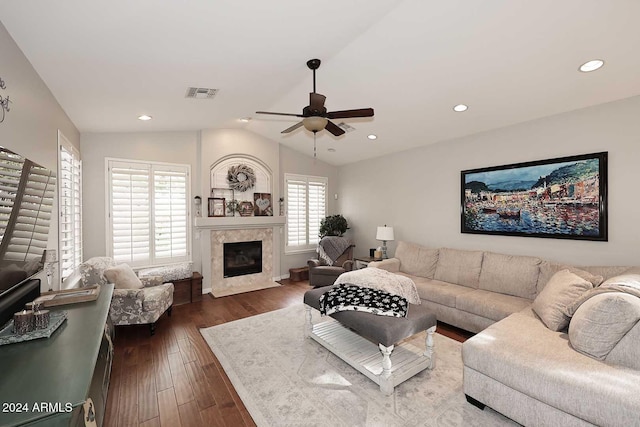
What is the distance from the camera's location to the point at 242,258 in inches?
229

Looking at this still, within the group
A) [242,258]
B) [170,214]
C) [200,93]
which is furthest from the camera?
[242,258]

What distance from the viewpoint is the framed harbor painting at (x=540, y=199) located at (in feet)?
10.6

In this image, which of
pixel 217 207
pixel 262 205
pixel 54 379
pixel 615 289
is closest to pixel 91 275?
pixel 217 207

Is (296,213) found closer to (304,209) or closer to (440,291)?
(304,209)

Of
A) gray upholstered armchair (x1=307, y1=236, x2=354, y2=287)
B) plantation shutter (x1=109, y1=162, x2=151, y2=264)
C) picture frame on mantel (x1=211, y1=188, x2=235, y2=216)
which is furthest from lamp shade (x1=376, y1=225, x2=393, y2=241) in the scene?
plantation shutter (x1=109, y1=162, x2=151, y2=264)

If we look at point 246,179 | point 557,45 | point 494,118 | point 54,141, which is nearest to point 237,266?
point 246,179

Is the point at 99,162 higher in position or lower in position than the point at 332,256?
higher

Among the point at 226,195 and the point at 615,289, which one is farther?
the point at 226,195

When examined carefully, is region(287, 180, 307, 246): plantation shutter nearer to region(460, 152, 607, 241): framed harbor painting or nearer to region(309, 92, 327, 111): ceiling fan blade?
region(460, 152, 607, 241): framed harbor painting

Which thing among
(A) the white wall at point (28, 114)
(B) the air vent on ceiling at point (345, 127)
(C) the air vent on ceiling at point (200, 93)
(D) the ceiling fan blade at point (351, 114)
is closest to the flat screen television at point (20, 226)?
(A) the white wall at point (28, 114)

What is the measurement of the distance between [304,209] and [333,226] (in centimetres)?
78

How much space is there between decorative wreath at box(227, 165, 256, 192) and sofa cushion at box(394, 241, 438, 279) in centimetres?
319

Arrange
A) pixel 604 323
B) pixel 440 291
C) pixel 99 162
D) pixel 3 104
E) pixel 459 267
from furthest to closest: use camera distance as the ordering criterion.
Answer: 1. pixel 99 162
2. pixel 459 267
3. pixel 440 291
4. pixel 604 323
5. pixel 3 104

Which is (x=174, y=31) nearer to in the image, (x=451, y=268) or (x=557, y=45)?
(x=557, y=45)
